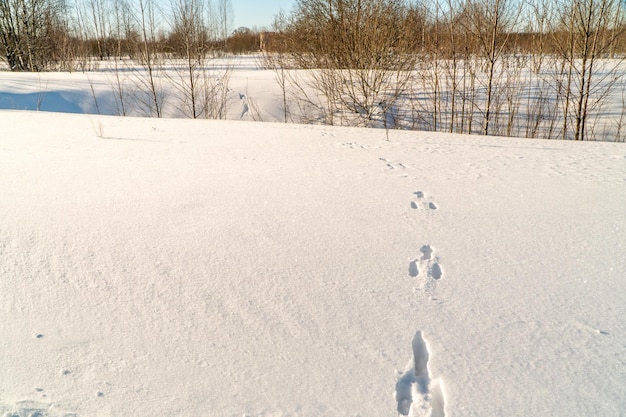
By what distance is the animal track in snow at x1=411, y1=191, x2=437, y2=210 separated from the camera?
2.41 metres

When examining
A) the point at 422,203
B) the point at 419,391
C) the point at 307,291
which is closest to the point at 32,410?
the point at 307,291

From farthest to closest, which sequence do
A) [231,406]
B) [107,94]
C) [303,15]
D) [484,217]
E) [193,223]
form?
[303,15] < [107,94] < [484,217] < [193,223] < [231,406]

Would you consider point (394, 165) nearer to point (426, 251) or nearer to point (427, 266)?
point (426, 251)

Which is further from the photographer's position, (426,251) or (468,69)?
(468,69)

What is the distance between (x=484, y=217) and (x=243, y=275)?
4.28 feet

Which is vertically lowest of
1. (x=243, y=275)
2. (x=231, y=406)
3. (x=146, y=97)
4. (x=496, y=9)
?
(x=231, y=406)

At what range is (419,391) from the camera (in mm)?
1252

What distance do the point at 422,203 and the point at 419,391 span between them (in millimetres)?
1373

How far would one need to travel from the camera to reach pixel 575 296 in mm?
1620

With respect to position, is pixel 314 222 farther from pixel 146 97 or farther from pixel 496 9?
pixel 146 97

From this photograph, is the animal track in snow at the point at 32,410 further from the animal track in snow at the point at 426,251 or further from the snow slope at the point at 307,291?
the animal track in snow at the point at 426,251

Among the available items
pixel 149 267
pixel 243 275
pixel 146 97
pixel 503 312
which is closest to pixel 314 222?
pixel 243 275

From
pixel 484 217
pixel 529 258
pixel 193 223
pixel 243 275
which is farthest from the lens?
pixel 484 217

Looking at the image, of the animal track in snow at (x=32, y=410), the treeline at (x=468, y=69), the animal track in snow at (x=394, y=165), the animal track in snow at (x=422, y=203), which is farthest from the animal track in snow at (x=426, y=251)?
the treeline at (x=468, y=69)
